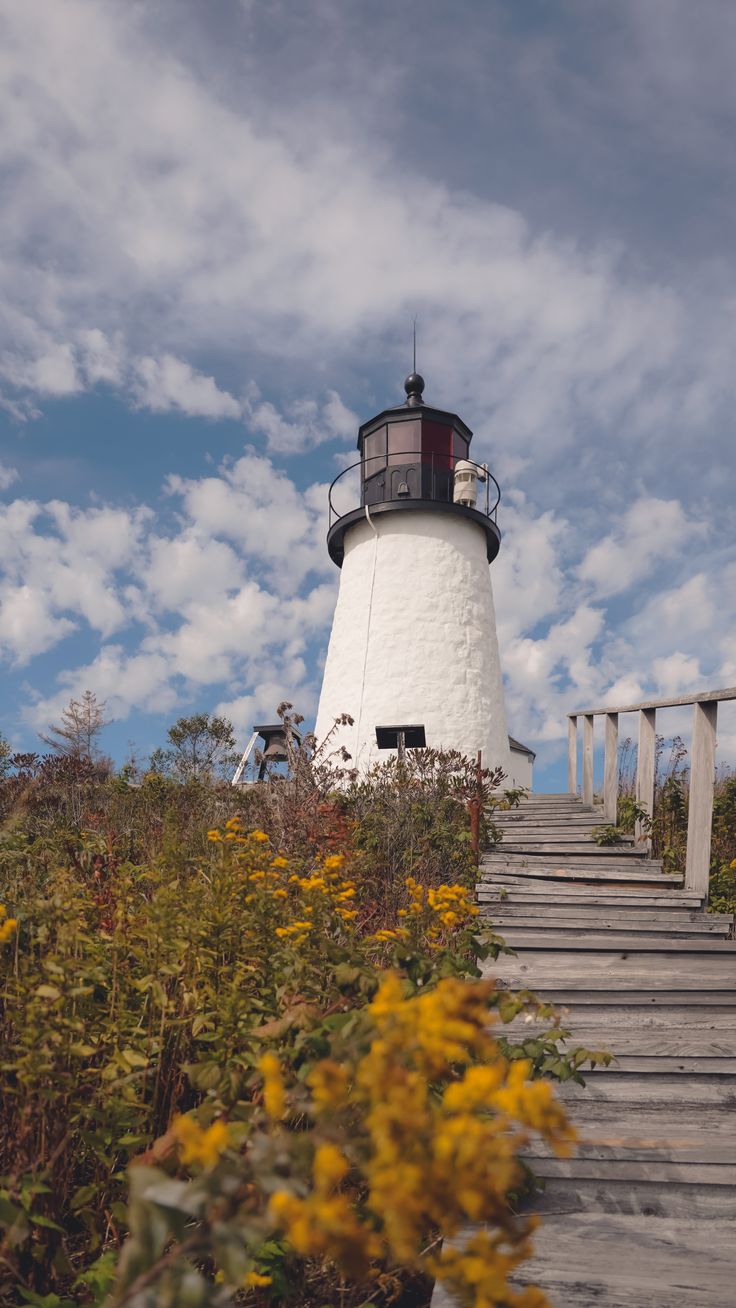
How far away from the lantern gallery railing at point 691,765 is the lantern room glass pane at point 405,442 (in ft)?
27.1

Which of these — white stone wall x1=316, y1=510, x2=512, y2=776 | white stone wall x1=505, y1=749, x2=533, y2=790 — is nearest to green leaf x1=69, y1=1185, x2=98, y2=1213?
white stone wall x1=316, y1=510, x2=512, y2=776

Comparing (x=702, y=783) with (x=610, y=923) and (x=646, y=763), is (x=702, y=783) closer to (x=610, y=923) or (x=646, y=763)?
(x=610, y=923)

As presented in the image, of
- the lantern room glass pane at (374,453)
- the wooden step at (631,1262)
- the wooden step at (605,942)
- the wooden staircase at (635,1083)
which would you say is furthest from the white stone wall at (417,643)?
the wooden step at (631,1262)

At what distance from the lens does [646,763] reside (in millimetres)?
7672

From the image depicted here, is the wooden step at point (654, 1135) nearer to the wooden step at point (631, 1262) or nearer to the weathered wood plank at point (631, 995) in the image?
the wooden step at point (631, 1262)

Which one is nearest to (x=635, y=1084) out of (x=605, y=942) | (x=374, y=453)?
(x=605, y=942)

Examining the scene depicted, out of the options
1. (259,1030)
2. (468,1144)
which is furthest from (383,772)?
(468,1144)

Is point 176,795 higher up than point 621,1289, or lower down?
higher up

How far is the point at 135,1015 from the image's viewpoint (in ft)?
8.75

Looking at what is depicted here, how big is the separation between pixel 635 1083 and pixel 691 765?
2751 millimetres

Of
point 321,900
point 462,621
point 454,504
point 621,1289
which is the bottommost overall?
point 621,1289

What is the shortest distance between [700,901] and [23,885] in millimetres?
4795

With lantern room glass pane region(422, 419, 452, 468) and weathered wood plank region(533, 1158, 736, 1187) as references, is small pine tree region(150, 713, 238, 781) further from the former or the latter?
weathered wood plank region(533, 1158, 736, 1187)

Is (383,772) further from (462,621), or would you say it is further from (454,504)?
(454,504)
